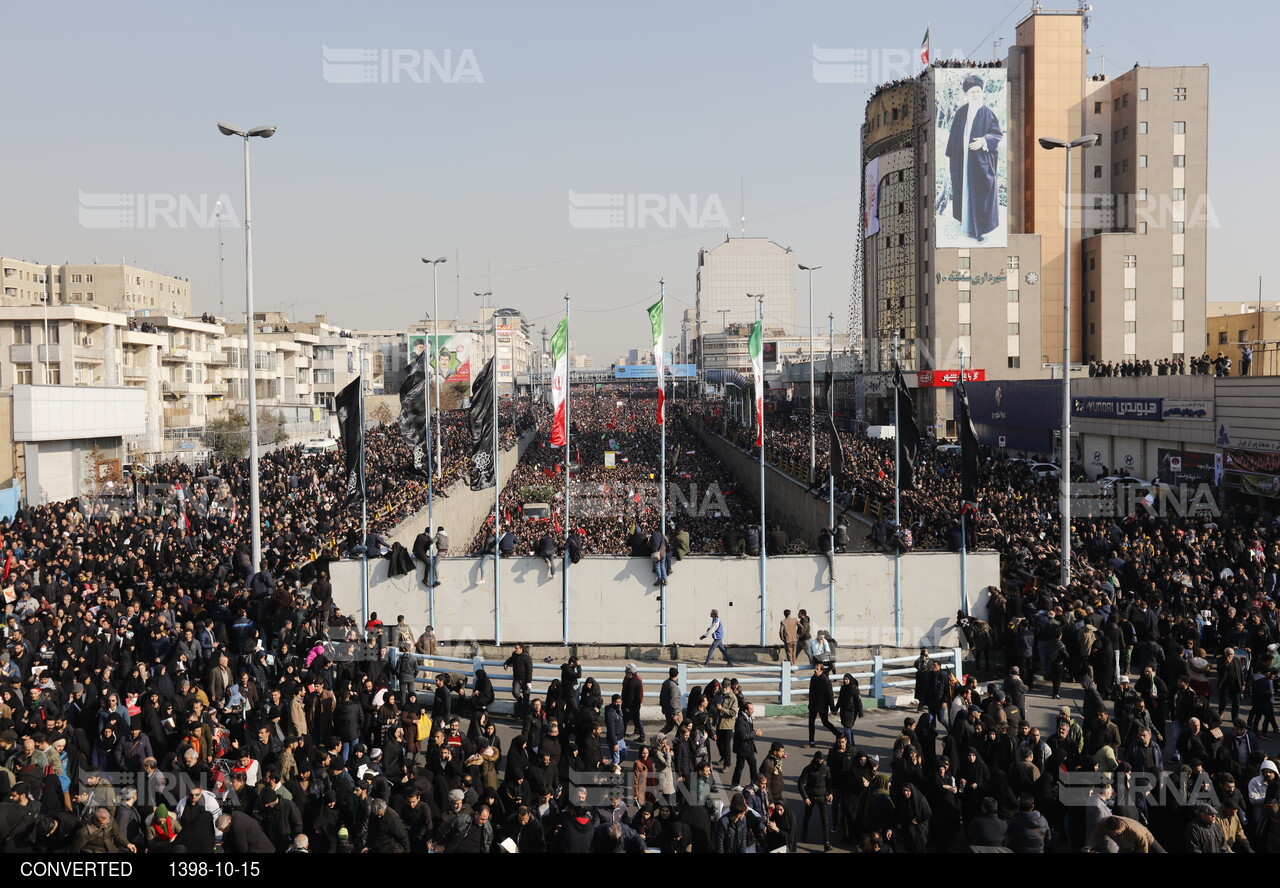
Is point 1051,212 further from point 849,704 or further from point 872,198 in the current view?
point 849,704

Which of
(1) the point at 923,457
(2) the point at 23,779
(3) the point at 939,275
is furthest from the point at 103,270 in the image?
(2) the point at 23,779

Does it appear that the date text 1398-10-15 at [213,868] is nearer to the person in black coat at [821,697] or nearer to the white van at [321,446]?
the person in black coat at [821,697]

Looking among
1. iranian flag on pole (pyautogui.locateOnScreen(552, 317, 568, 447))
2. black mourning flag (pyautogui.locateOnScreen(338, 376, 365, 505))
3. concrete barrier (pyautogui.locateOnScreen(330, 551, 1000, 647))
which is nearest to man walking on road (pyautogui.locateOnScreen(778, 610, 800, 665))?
concrete barrier (pyautogui.locateOnScreen(330, 551, 1000, 647))

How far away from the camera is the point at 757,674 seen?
15742 mm

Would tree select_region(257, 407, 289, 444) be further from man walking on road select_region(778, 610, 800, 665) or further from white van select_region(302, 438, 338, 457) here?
man walking on road select_region(778, 610, 800, 665)

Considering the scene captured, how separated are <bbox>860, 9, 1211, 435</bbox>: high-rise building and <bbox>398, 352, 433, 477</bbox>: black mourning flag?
4523 cm

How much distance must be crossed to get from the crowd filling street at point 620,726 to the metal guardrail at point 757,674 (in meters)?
0.25

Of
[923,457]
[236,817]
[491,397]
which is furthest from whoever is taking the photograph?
[923,457]

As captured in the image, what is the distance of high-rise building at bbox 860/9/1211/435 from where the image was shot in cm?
6294

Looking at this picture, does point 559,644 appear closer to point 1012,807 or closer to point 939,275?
point 1012,807

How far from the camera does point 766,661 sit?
17297 mm

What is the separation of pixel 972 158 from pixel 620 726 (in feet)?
199

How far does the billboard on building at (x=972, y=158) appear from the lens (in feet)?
209

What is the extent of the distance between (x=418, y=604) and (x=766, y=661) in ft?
20.5
